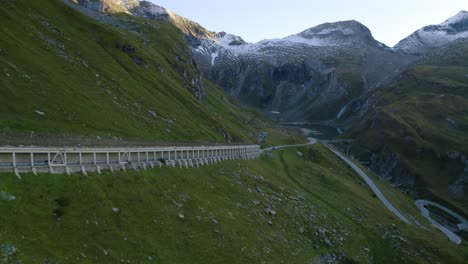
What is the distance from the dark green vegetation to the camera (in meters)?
36.1

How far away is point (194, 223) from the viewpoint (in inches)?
2074

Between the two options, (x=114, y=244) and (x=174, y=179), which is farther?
(x=174, y=179)

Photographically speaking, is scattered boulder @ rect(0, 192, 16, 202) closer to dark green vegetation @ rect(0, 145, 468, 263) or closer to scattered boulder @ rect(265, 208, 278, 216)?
dark green vegetation @ rect(0, 145, 468, 263)

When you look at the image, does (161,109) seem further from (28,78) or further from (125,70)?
(28,78)

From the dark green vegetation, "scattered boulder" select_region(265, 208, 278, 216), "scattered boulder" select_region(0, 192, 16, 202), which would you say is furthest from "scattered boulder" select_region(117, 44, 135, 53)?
"scattered boulder" select_region(0, 192, 16, 202)

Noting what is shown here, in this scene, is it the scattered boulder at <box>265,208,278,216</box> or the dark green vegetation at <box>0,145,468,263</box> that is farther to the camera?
the scattered boulder at <box>265,208,278,216</box>

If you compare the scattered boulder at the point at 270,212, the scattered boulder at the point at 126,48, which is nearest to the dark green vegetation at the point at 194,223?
the scattered boulder at the point at 270,212

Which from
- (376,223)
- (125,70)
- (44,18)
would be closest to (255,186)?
(376,223)

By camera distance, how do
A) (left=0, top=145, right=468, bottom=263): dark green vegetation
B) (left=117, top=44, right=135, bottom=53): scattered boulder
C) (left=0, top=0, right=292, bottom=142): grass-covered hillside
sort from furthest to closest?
(left=117, top=44, right=135, bottom=53): scattered boulder < (left=0, top=0, right=292, bottom=142): grass-covered hillside < (left=0, top=145, right=468, bottom=263): dark green vegetation

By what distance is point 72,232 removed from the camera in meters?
37.2

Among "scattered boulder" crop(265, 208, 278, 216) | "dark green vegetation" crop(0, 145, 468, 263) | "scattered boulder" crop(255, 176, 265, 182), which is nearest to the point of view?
"dark green vegetation" crop(0, 145, 468, 263)

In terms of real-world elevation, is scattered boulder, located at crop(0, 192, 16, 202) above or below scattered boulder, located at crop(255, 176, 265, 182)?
above

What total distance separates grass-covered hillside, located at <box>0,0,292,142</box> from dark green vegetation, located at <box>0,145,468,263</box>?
2035 centimetres

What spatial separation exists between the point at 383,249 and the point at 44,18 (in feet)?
368
